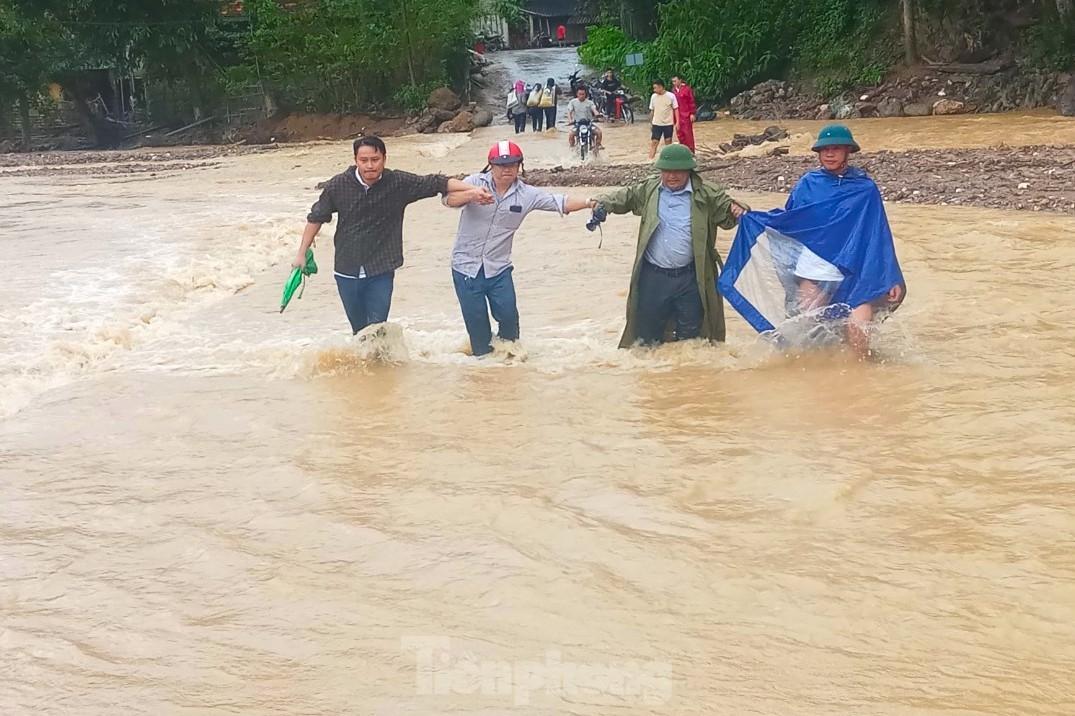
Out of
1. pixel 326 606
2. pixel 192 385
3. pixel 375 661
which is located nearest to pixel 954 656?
pixel 375 661

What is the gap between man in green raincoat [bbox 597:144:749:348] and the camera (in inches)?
254

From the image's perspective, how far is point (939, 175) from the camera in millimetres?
13562

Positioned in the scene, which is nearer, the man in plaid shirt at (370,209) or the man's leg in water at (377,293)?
the man in plaid shirt at (370,209)

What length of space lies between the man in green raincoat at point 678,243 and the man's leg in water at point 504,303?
814mm

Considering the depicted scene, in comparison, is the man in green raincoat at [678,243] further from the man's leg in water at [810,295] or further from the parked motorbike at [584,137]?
the parked motorbike at [584,137]

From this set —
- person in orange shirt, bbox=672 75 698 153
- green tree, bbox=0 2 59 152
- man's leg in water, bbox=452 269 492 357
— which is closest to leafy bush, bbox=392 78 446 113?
green tree, bbox=0 2 59 152

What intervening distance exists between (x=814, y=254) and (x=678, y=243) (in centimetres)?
78

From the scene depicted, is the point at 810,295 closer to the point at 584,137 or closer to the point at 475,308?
the point at 475,308

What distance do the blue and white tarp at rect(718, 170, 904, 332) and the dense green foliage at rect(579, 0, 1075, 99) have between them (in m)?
Result: 23.6

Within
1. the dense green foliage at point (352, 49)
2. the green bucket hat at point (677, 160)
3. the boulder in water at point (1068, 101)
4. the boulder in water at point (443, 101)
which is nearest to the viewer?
the green bucket hat at point (677, 160)

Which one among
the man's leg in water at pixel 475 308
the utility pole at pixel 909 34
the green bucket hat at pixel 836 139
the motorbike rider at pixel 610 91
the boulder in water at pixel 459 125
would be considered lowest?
the man's leg in water at pixel 475 308

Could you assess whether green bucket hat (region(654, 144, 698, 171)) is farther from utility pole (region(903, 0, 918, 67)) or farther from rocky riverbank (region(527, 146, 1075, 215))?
utility pole (region(903, 0, 918, 67))

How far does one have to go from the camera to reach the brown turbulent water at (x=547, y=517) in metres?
3.42

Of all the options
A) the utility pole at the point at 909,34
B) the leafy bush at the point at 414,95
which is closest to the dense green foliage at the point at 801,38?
the utility pole at the point at 909,34
